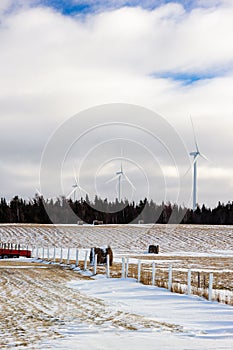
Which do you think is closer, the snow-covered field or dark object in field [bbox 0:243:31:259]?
the snow-covered field

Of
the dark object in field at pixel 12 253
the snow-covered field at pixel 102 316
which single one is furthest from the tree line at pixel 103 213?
the snow-covered field at pixel 102 316

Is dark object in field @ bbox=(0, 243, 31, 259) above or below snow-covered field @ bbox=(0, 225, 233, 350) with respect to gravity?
above

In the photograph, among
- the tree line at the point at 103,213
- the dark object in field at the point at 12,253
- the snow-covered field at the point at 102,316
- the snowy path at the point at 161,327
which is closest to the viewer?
the snowy path at the point at 161,327

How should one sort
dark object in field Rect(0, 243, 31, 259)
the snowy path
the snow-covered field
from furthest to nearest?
dark object in field Rect(0, 243, 31, 259) → the snow-covered field → the snowy path

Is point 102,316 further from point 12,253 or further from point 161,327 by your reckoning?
point 12,253

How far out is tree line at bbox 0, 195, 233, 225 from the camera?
149250 millimetres

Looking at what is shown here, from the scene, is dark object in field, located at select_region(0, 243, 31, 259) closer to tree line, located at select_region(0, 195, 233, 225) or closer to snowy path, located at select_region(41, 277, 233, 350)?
snowy path, located at select_region(41, 277, 233, 350)

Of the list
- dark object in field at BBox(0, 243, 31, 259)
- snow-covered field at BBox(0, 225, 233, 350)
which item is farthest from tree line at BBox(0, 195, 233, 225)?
snow-covered field at BBox(0, 225, 233, 350)

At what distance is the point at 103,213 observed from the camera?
161 meters

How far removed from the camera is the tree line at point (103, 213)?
149250 millimetres

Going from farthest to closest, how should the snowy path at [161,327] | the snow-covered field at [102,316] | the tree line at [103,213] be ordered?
the tree line at [103,213] < the snow-covered field at [102,316] < the snowy path at [161,327]

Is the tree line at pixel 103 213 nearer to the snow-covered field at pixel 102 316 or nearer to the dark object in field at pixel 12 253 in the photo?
the dark object in field at pixel 12 253

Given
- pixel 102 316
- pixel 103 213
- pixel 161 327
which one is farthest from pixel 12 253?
pixel 103 213

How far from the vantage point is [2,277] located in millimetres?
29688
